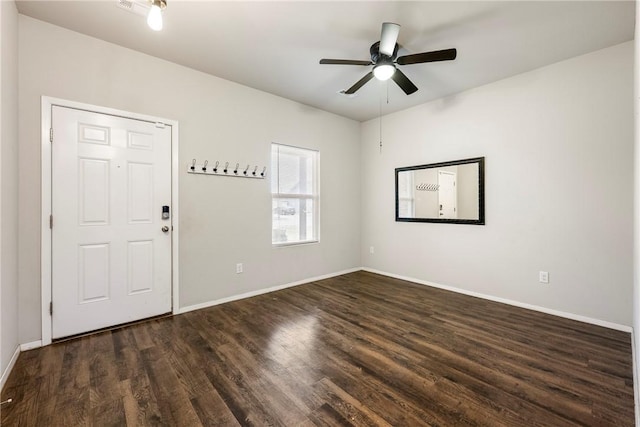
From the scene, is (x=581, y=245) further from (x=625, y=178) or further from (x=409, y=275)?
(x=409, y=275)

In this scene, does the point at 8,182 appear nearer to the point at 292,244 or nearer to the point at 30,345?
the point at 30,345

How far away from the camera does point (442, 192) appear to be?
397 cm

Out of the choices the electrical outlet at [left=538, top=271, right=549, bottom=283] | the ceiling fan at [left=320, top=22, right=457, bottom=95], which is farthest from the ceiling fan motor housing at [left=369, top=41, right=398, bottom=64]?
the electrical outlet at [left=538, top=271, right=549, bottom=283]

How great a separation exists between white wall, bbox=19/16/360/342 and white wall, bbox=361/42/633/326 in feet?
5.02

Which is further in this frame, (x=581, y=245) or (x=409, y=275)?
(x=409, y=275)

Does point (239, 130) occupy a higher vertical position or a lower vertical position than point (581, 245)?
higher

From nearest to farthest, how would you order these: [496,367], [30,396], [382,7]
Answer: [30,396]
[496,367]
[382,7]

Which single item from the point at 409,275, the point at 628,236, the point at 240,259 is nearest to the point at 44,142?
the point at 240,259

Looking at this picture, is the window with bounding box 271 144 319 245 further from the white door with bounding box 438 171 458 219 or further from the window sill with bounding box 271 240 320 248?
the white door with bounding box 438 171 458 219

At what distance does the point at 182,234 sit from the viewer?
308 centimetres

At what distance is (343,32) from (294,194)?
7.53 feet

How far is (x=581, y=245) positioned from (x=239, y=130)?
4080 mm

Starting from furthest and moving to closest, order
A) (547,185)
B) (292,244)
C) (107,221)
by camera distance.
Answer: (292,244)
(547,185)
(107,221)

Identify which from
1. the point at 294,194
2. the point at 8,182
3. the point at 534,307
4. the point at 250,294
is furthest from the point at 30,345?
the point at 534,307
